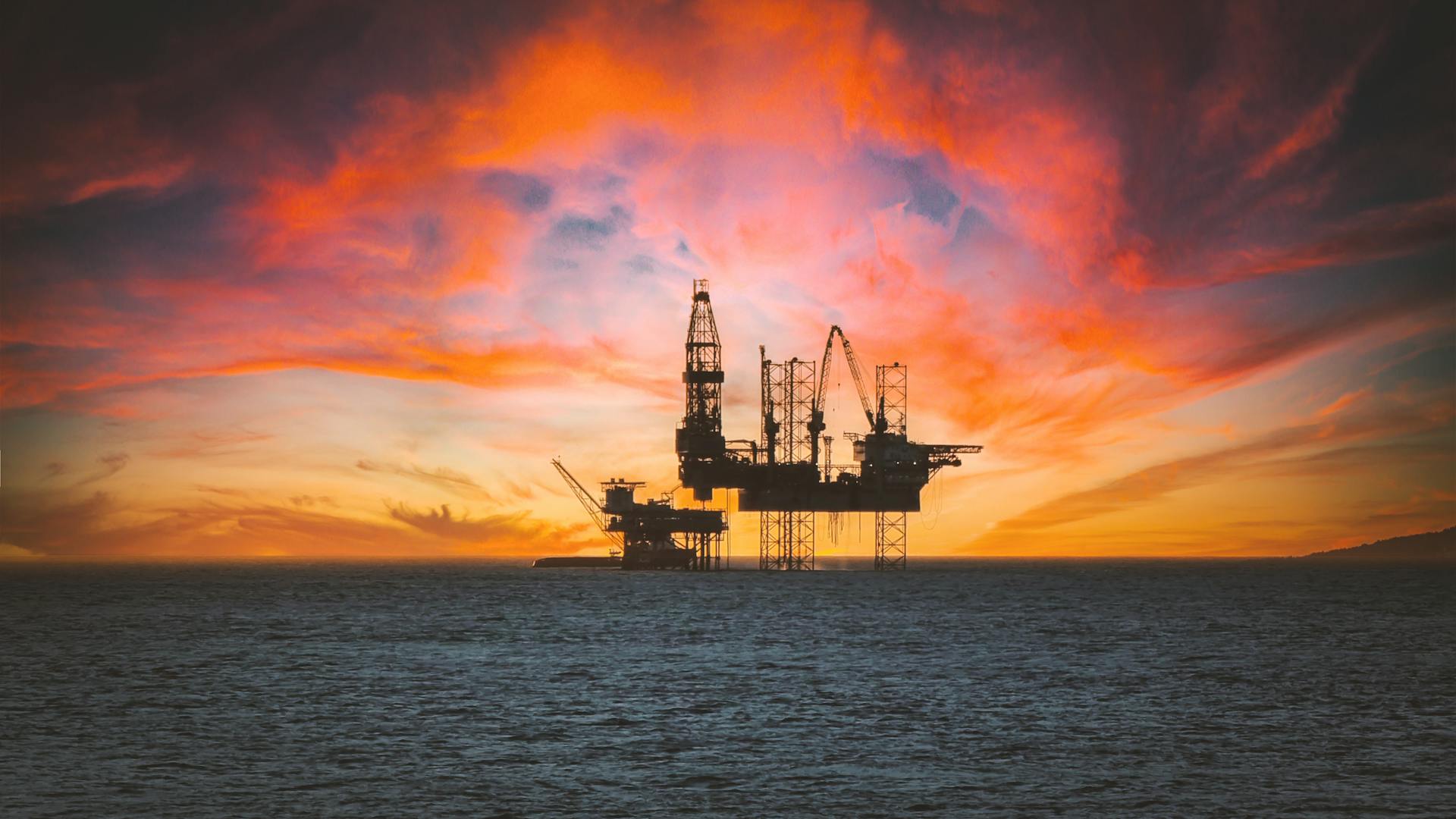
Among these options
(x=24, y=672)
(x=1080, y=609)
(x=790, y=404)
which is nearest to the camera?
(x=24, y=672)

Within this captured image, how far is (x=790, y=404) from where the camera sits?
194m

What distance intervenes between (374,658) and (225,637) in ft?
75.2

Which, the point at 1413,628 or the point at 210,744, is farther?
the point at 1413,628

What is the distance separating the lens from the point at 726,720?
4656 cm

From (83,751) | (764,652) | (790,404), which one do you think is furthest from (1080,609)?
(83,751)

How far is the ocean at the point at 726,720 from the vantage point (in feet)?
109

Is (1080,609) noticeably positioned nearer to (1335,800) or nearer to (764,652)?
(764,652)

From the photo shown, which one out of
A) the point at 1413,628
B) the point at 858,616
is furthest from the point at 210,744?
the point at 1413,628

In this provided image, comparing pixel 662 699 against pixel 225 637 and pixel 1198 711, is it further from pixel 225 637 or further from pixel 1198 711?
pixel 225 637

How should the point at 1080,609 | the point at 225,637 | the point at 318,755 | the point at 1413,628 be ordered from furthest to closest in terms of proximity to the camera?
1. the point at 1080,609
2. the point at 1413,628
3. the point at 225,637
4. the point at 318,755

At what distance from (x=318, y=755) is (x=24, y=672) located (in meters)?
33.5

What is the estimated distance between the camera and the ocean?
1309 inches

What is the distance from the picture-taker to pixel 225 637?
89.4 metres

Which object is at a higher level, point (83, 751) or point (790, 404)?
point (790, 404)
